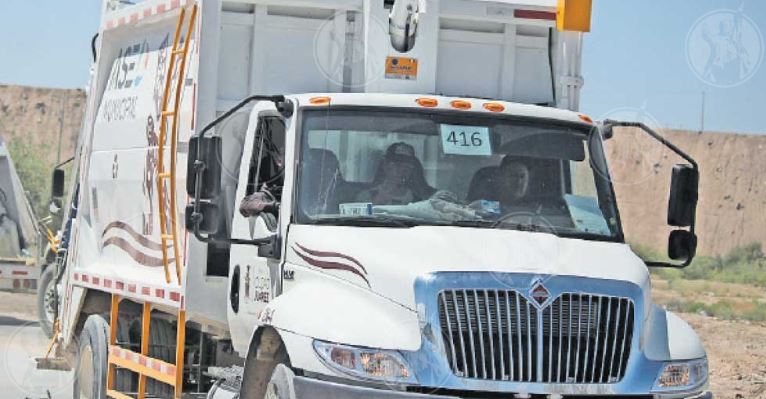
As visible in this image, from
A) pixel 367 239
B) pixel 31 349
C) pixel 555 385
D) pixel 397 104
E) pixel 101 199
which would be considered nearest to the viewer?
pixel 555 385

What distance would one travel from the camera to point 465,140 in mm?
8594

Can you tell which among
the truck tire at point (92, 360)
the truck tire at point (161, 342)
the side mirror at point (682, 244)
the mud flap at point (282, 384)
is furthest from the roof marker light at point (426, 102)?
the truck tire at point (92, 360)

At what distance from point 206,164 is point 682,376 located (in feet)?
9.53

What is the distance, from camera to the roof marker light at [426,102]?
28.3 ft

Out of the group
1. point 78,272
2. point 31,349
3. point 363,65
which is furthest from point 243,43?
point 31,349

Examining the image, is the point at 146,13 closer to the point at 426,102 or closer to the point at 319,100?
the point at 319,100

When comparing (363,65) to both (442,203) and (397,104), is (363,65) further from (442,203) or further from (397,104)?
(442,203)

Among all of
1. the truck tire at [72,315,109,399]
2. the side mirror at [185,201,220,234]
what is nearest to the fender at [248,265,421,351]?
the side mirror at [185,201,220,234]

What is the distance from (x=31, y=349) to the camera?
1880 cm

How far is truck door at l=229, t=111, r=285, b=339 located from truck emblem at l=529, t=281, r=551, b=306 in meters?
1.70

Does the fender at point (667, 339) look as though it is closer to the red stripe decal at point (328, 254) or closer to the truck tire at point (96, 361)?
the red stripe decal at point (328, 254)

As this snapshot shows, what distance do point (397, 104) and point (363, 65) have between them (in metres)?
1.25

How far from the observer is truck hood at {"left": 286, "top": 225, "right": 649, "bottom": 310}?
7391mm

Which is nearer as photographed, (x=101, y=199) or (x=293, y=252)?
(x=293, y=252)
